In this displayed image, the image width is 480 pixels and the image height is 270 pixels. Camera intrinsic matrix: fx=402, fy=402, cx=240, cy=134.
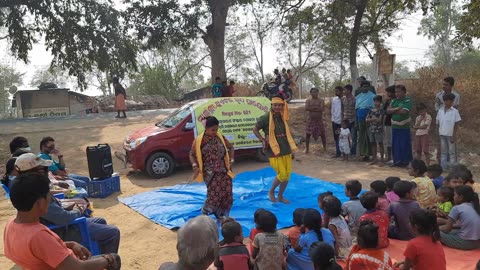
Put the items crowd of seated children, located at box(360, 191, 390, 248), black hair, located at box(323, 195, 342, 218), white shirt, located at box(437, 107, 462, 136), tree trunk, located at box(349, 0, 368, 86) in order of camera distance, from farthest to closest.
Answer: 1. tree trunk, located at box(349, 0, 368, 86)
2. white shirt, located at box(437, 107, 462, 136)
3. crowd of seated children, located at box(360, 191, 390, 248)
4. black hair, located at box(323, 195, 342, 218)

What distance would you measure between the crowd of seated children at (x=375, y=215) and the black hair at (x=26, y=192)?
3350mm

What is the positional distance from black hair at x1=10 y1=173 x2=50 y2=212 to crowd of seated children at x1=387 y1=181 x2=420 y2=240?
12.5 ft

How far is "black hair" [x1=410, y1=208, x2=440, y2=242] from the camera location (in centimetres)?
356

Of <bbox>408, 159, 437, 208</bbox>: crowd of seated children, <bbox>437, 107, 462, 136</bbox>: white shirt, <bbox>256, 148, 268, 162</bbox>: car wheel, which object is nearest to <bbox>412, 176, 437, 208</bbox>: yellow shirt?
<bbox>408, 159, 437, 208</bbox>: crowd of seated children

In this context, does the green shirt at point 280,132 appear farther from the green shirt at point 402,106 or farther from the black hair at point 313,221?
the green shirt at point 402,106

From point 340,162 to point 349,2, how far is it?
704 cm

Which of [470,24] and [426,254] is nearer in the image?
[426,254]

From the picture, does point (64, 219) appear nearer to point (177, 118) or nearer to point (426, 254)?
point (426, 254)

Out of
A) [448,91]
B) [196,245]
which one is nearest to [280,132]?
[448,91]

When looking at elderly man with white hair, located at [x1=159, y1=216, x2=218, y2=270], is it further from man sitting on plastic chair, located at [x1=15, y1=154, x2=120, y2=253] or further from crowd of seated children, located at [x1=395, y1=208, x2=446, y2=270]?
crowd of seated children, located at [x1=395, y1=208, x2=446, y2=270]

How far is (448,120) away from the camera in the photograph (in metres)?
8.33

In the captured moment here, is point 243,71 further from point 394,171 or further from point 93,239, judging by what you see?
point 93,239

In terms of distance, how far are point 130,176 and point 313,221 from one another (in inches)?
251

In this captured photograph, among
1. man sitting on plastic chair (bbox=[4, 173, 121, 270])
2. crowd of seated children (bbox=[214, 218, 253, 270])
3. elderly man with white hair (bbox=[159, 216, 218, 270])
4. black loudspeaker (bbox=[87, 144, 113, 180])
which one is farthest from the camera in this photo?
black loudspeaker (bbox=[87, 144, 113, 180])
